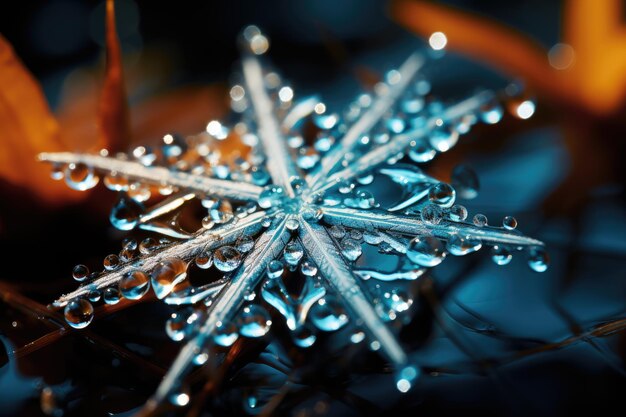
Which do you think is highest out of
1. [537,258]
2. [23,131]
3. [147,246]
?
[23,131]

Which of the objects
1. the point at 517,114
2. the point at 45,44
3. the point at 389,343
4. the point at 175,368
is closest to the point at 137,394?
the point at 175,368

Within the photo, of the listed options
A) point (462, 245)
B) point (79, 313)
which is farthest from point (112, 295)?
point (462, 245)

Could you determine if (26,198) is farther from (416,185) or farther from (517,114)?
(517,114)

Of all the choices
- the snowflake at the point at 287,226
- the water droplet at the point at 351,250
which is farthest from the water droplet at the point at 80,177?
the water droplet at the point at 351,250

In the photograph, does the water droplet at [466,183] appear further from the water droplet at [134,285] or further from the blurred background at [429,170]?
the water droplet at [134,285]

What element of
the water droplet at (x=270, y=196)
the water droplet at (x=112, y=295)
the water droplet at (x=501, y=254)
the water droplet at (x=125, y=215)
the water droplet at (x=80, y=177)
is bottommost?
the water droplet at (x=501, y=254)

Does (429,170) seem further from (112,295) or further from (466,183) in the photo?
(112,295)

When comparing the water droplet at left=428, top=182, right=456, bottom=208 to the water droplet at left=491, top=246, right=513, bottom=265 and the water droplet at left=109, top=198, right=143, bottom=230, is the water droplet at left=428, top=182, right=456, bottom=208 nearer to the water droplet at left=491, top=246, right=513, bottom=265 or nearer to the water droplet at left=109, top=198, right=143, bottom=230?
the water droplet at left=491, top=246, right=513, bottom=265
